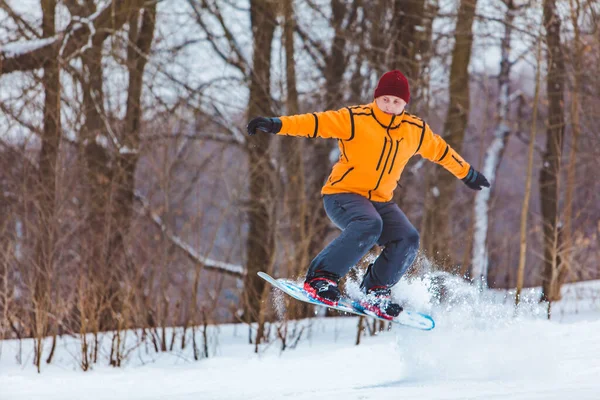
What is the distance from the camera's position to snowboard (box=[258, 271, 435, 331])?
17.6 feet

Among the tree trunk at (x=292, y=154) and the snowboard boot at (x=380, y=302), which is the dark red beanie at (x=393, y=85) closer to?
the snowboard boot at (x=380, y=302)

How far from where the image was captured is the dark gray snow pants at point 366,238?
5129 millimetres

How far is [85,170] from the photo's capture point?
952 centimetres

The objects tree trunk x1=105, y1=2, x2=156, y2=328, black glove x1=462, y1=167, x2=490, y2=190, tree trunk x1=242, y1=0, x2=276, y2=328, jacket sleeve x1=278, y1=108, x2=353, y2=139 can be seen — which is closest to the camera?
jacket sleeve x1=278, y1=108, x2=353, y2=139

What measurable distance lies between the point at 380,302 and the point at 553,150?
21.8 ft

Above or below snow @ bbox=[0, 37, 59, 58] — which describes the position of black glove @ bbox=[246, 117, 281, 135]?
below

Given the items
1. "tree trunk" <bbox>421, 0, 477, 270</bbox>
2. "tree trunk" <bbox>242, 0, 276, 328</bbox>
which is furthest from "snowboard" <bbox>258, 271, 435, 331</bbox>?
"tree trunk" <bbox>421, 0, 477, 270</bbox>

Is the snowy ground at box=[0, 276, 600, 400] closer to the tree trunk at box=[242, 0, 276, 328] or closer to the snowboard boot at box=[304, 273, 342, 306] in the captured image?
the snowboard boot at box=[304, 273, 342, 306]

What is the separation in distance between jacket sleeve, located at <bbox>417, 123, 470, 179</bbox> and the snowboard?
1261 millimetres

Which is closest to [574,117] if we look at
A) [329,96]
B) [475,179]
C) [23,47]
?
[329,96]

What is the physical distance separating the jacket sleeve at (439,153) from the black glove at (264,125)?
1.25 meters

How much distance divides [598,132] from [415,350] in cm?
647

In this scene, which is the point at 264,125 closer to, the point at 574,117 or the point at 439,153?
the point at 439,153

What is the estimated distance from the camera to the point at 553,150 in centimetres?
1116
